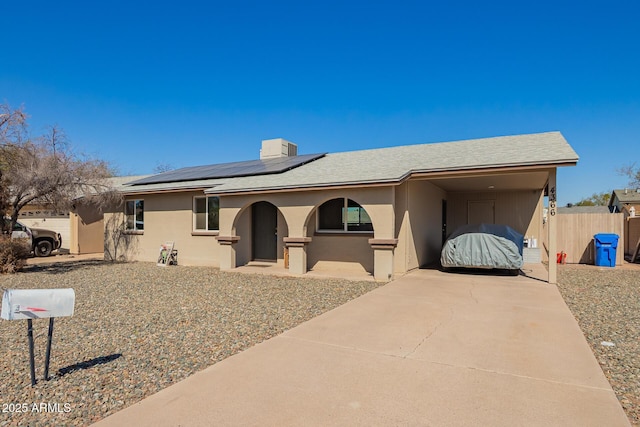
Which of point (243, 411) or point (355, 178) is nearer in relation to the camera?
point (243, 411)

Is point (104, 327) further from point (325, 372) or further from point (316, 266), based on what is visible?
point (316, 266)

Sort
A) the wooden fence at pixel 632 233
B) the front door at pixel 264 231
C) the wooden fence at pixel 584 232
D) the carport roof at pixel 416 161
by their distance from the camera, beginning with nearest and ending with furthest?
the carport roof at pixel 416 161, the front door at pixel 264 231, the wooden fence at pixel 584 232, the wooden fence at pixel 632 233

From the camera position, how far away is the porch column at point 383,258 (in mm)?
9914

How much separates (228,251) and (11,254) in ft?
21.1

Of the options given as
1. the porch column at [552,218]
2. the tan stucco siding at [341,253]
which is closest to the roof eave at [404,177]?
the porch column at [552,218]

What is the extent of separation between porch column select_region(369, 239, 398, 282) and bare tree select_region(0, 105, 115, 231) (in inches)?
381

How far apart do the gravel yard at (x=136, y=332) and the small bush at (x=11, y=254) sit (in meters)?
0.98

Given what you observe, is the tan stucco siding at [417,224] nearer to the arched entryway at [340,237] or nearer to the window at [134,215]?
the arched entryway at [340,237]

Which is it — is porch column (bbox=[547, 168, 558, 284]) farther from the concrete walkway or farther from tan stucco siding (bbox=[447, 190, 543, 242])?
tan stucco siding (bbox=[447, 190, 543, 242])

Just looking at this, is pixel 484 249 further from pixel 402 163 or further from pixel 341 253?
pixel 341 253

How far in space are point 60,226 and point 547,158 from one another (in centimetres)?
2242

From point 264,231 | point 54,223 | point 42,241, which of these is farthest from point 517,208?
point 54,223

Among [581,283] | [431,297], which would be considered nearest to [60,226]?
[431,297]

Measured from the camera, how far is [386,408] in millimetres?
3350
